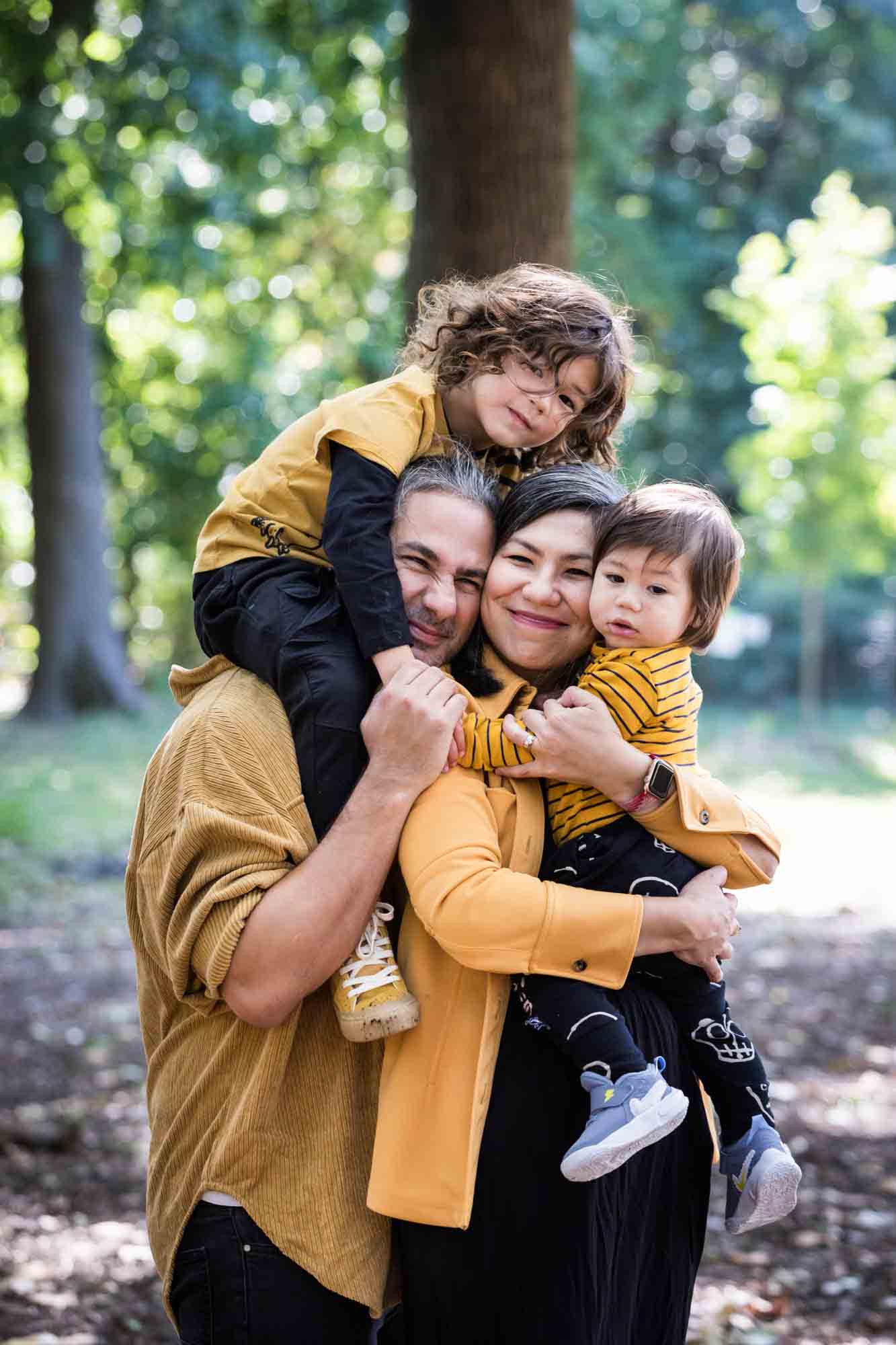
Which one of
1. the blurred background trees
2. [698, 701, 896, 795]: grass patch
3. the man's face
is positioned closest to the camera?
the man's face

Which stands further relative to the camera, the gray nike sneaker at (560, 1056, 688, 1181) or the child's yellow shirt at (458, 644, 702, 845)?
the child's yellow shirt at (458, 644, 702, 845)

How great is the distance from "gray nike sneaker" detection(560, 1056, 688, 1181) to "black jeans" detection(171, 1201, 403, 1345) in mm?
425

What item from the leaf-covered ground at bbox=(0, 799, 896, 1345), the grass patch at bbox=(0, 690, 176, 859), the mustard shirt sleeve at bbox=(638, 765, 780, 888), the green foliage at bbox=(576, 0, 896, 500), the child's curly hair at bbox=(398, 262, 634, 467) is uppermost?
the green foliage at bbox=(576, 0, 896, 500)

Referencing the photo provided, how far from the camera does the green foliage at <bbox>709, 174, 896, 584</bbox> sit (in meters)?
17.0

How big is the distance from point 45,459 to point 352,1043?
15.4m

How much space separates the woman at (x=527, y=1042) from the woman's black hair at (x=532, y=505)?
1 centimetres

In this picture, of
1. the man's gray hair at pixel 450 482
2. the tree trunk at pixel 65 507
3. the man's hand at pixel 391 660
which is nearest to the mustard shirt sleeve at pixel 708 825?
the man's hand at pixel 391 660

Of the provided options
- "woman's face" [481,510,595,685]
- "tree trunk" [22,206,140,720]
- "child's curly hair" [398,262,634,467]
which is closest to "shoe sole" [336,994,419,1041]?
"woman's face" [481,510,595,685]

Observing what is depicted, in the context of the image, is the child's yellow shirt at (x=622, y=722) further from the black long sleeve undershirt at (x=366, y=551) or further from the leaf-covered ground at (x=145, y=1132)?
the leaf-covered ground at (x=145, y=1132)

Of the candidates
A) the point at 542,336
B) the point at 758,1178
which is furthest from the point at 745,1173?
the point at 542,336

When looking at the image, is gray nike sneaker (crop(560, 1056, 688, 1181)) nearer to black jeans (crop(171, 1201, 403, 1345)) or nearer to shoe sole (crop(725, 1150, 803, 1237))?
shoe sole (crop(725, 1150, 803, 1237))

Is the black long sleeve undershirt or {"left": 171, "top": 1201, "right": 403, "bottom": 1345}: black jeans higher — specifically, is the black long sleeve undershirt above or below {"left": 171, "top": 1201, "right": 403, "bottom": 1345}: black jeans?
above

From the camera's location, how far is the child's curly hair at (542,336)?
8.54 ft

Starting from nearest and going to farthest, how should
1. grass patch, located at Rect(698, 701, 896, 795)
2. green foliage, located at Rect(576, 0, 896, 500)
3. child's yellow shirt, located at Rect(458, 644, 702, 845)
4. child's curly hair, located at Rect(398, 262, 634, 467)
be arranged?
child's yellow shirt, located at Rect(458, 644, 702, 845) → child's curly hair, located at Rect(398, 262, 634, 467) → grass patch, located at Rect(698, 701, 896, 795) → green foliage, located at Rect(576, 0, 896, 500)
